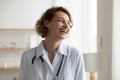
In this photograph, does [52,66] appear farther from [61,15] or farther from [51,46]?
[61,15]

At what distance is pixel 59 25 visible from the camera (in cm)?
154

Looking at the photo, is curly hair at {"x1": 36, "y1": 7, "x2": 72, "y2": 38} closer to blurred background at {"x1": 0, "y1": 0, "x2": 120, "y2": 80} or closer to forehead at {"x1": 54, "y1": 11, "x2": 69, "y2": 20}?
forehead at {"x1": 54, "y1": 11, "x2": 69, "y2": 20}

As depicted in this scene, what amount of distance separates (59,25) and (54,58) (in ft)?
0.81

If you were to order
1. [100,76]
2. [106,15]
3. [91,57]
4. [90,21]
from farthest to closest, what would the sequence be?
[90,21], [100,76], [106,15], [91,57]

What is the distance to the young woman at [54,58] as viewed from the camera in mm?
1574

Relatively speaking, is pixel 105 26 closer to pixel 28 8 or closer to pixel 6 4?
pixel 28 8

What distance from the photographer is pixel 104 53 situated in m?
2.72

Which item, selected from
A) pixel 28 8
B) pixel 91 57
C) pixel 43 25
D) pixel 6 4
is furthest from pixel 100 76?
pixel 6 4

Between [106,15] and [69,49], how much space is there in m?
1.16

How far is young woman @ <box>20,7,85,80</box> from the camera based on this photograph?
1.57 m
